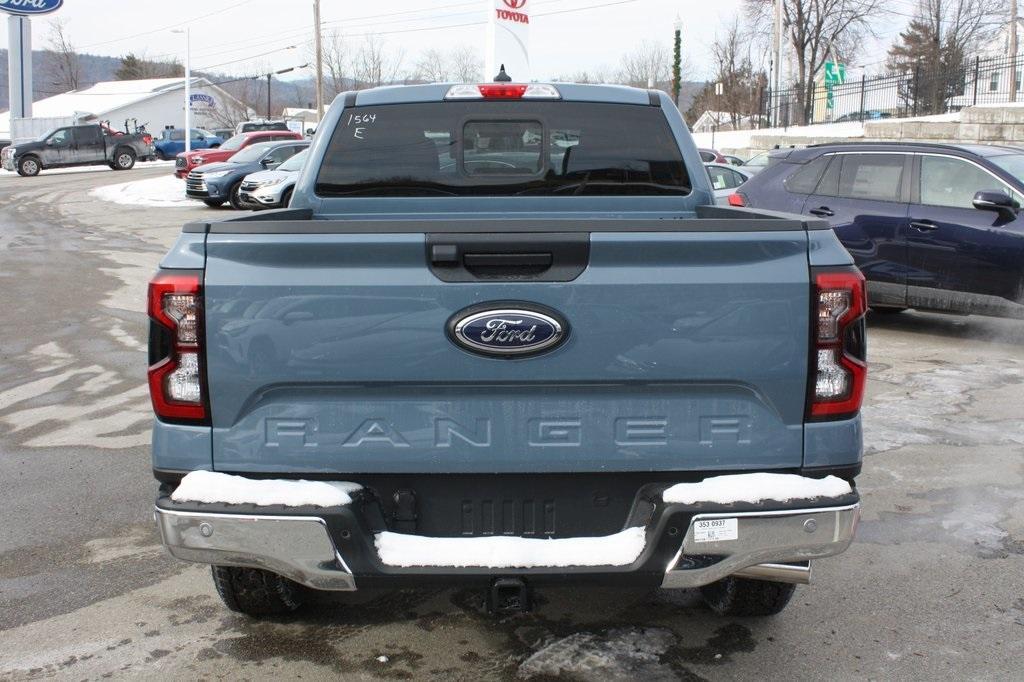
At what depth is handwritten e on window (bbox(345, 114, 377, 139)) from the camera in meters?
4.62

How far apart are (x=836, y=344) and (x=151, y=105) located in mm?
98718

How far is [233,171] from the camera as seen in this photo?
25.5m

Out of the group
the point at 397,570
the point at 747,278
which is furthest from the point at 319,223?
the point at 747,278

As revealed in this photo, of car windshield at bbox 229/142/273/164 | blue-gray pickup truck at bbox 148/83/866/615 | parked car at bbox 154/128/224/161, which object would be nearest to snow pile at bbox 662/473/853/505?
blue-gray pickup truck at bbox 148/83/866/615

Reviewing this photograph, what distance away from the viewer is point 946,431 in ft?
22.3

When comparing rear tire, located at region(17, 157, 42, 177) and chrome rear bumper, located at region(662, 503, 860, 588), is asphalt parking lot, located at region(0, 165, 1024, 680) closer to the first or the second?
chrome rear bumper, located at region(662, 503, 860, 588)

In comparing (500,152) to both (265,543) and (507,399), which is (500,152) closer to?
(507,399)

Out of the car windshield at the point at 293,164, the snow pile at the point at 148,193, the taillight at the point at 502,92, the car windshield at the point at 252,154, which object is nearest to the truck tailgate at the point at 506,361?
the taillight at the point at 502,92

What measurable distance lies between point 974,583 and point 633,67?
92756mm

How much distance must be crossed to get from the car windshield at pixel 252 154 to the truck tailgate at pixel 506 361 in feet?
78.6

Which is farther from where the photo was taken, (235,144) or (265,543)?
(235,144)

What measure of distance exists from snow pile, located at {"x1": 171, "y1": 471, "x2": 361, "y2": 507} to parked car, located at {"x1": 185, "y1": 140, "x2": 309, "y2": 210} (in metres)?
22.5

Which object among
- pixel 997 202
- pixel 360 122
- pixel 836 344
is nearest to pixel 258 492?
pixel 836 344

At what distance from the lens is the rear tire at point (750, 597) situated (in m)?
3.94
